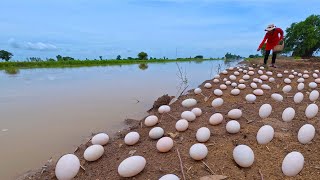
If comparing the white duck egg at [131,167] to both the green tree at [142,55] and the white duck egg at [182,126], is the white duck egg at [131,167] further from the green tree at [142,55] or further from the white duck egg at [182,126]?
the green tree at [142,55]

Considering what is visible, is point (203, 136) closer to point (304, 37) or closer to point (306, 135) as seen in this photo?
point (306, 135)

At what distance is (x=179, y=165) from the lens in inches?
95.0

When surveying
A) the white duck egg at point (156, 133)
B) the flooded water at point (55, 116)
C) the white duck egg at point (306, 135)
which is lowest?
the flooded water at point (55, 116)

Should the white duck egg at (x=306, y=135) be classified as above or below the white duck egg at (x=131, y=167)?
above

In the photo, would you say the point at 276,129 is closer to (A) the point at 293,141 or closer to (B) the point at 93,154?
(A) the point at 293,141

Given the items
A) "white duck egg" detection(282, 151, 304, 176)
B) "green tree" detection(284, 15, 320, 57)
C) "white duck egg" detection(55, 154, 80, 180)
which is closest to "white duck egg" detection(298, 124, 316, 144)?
"white duck egg" detection(282, 151, 304, 176)

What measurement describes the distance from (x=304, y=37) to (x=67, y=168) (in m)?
28.4

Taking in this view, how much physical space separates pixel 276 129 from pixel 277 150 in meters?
0.50

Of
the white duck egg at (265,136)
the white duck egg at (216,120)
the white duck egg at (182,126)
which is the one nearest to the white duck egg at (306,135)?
the white duck egg at (265,136)

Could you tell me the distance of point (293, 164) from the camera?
7.24ft

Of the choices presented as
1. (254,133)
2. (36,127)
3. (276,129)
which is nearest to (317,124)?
(276,129)

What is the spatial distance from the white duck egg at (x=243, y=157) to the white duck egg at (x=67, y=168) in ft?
4.68

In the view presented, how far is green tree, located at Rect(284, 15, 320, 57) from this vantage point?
82.7 ft

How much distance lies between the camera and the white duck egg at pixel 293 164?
220cm
